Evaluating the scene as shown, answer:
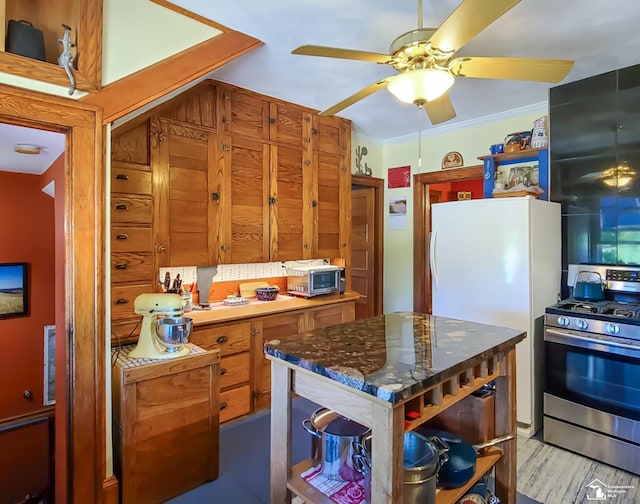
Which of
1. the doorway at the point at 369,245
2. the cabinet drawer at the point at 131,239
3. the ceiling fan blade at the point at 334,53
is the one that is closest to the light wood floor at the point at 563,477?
the doorway at the point at 369,245

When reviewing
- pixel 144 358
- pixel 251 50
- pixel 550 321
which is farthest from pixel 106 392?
pixel 550 321

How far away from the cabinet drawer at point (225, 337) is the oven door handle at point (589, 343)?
2.06 m

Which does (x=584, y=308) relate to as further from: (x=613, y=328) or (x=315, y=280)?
(x=315, y=280)

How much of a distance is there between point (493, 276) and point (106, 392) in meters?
2.52

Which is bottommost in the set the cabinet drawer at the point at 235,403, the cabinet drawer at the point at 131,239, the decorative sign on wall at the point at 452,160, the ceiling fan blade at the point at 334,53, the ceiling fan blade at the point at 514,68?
the cabinet drawer at the point at 235,403

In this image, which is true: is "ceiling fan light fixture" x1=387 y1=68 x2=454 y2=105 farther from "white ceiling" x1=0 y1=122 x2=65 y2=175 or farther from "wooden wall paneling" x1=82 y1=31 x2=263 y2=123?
"white ceiling" x1=0 y1=122 x2=65 y2=175

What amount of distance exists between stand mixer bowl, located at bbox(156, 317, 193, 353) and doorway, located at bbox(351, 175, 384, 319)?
2.74 metres

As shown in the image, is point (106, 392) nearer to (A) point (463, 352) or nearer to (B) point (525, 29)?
(A) point (463, 352)

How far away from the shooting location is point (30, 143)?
219 cm

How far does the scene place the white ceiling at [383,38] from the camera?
1.94 metres

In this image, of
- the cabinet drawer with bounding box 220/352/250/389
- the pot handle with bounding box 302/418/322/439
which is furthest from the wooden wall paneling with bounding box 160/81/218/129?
the pot handle with bounding box 302/418/322/439

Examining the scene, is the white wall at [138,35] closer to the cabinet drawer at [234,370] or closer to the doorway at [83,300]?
the doorway at [83,300]

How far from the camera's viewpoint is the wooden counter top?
262 centimetres

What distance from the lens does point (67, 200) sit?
1.70 m
